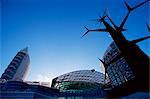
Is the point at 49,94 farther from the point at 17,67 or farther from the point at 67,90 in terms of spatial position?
the point at 17,67

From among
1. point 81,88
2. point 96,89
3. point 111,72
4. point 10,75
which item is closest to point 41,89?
point 81,88

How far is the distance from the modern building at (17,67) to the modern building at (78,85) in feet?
276

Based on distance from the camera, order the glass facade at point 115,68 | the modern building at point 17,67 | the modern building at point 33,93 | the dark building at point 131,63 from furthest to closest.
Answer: the modern building at point 17,67 < the glass facade at point 115,68 < the modern building at point 33,93 < the dark building at point 131,63

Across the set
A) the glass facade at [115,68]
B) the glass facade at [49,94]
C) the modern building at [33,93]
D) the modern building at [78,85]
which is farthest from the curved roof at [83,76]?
the glass facade at [115,68]

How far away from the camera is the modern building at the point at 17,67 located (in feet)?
488

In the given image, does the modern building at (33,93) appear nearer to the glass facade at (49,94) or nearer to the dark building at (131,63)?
the glass facade at (49,94)

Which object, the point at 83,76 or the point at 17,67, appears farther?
the point at 17,67

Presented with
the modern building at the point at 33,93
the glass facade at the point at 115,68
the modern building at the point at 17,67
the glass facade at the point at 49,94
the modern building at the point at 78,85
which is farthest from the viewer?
the modern building at the point at 17,67

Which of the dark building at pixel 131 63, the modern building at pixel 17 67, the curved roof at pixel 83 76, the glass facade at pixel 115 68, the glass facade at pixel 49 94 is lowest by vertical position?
the dark building at pixel 131 63

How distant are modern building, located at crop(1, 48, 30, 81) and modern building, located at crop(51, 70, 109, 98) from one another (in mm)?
83994

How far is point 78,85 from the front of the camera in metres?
74.2

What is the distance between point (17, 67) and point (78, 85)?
9647 centimetres

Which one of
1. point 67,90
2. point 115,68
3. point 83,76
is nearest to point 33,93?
point 67,90

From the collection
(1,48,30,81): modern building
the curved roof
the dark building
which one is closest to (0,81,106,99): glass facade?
the curved roof
